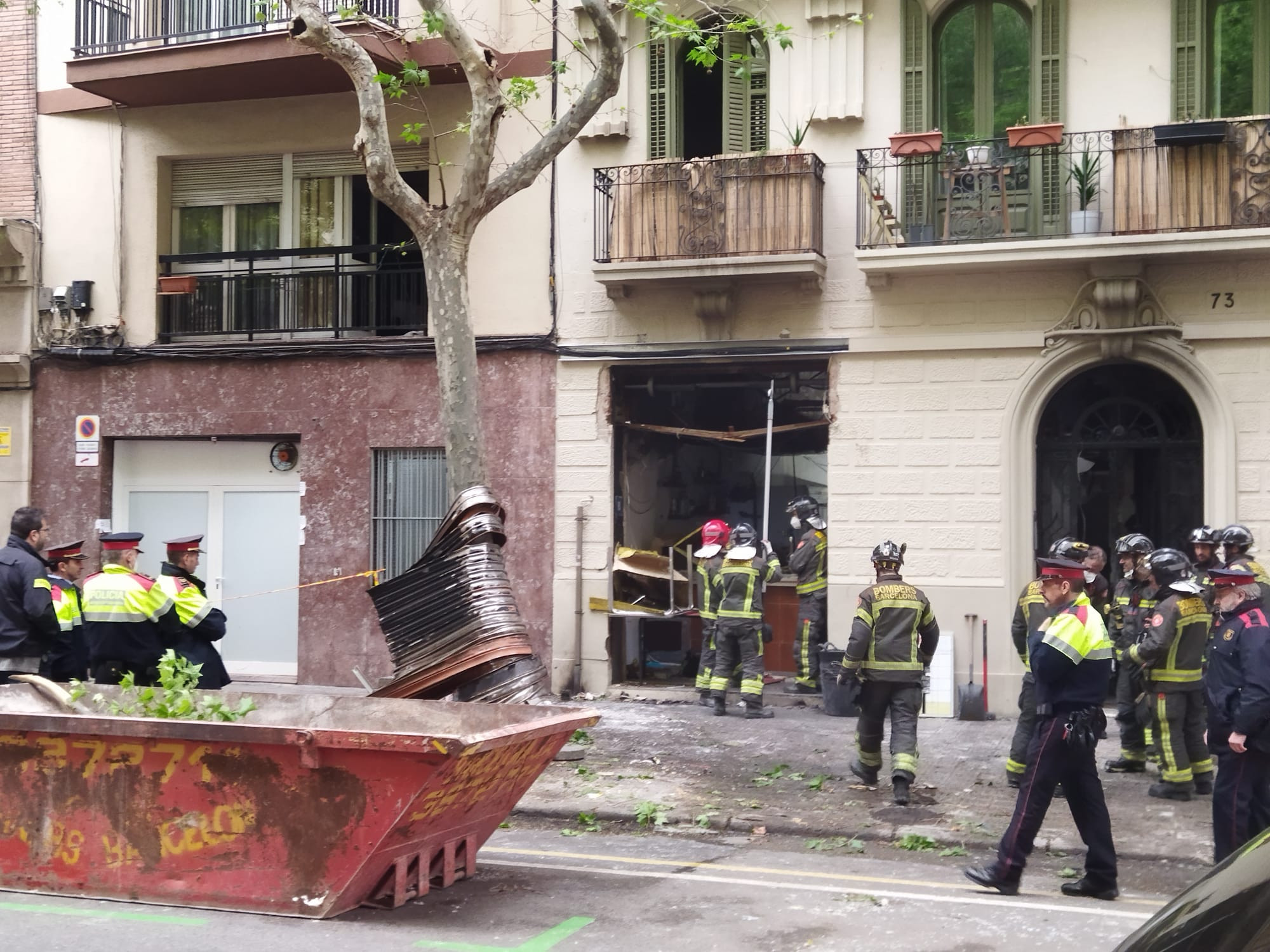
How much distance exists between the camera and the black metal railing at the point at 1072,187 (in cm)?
1255

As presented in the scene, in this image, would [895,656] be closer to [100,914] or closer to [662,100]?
[100,914]

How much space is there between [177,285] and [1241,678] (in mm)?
12845

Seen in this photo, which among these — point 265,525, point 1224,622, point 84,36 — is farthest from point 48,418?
point 1224,622

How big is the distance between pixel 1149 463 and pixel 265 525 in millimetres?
9708

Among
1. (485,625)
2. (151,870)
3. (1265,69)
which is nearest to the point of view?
(151,870)

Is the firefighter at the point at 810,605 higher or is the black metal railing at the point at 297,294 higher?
the black metal railing at the point at 297,294

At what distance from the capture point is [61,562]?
10461 millimetres

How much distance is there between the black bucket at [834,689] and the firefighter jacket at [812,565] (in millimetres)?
950

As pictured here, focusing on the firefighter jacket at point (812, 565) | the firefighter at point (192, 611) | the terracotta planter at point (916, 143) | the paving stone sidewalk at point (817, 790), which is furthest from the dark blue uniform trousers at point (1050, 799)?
the terracotta planter at point (916, 143)

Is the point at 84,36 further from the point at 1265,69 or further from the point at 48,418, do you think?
the point at 1265,69

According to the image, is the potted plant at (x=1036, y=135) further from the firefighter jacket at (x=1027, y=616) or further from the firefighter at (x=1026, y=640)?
the firefighter jacket at (x=1027, y=616)

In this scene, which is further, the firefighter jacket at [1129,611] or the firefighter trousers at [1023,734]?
the firefighter jacket at [1129,611]

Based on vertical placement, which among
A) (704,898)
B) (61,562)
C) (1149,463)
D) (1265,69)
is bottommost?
(704,898)

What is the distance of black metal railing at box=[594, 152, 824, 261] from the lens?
1377 centimetres
